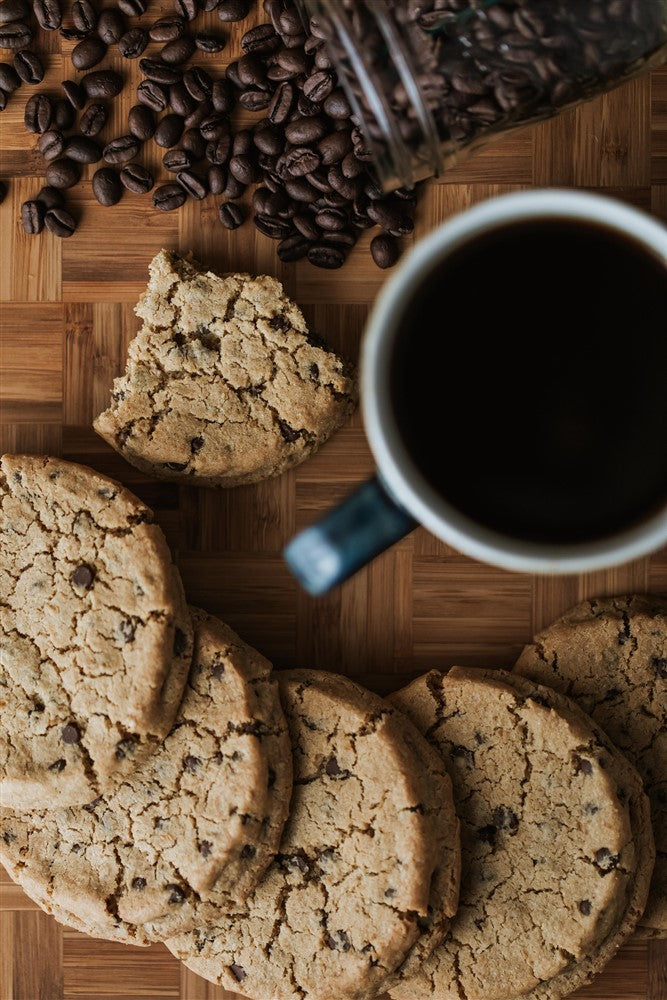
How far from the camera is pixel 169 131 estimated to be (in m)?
1.57

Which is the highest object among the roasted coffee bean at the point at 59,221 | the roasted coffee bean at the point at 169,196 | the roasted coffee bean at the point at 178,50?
the roasted coffee bean at the point at 178,50

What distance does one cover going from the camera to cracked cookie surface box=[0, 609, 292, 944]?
143cm

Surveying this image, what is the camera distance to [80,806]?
1.48m

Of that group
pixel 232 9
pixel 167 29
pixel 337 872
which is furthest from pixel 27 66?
pixel 337 872

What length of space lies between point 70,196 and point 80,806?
3.22 feet

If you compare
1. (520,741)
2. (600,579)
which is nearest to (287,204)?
(600,579)

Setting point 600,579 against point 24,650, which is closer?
point 24,650

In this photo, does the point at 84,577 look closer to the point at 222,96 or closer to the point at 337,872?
the point at 337,872

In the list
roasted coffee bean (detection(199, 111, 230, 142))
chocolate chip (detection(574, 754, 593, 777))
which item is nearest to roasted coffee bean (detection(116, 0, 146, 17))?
roasted coffee bean (detection(199, 111, 230, 142))

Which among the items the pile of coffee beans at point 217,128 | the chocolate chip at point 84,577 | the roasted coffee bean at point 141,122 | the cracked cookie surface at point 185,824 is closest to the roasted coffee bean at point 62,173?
the pile of coffee beans at point 217,128

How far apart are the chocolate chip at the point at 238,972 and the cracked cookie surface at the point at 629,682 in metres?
0.63

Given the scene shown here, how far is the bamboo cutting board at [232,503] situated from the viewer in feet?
5.24

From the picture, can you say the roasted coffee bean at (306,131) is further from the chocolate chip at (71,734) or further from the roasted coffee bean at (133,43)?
the chocolate chip at (71,734)

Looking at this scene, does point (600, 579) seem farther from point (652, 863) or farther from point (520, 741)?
point (652, 863)
